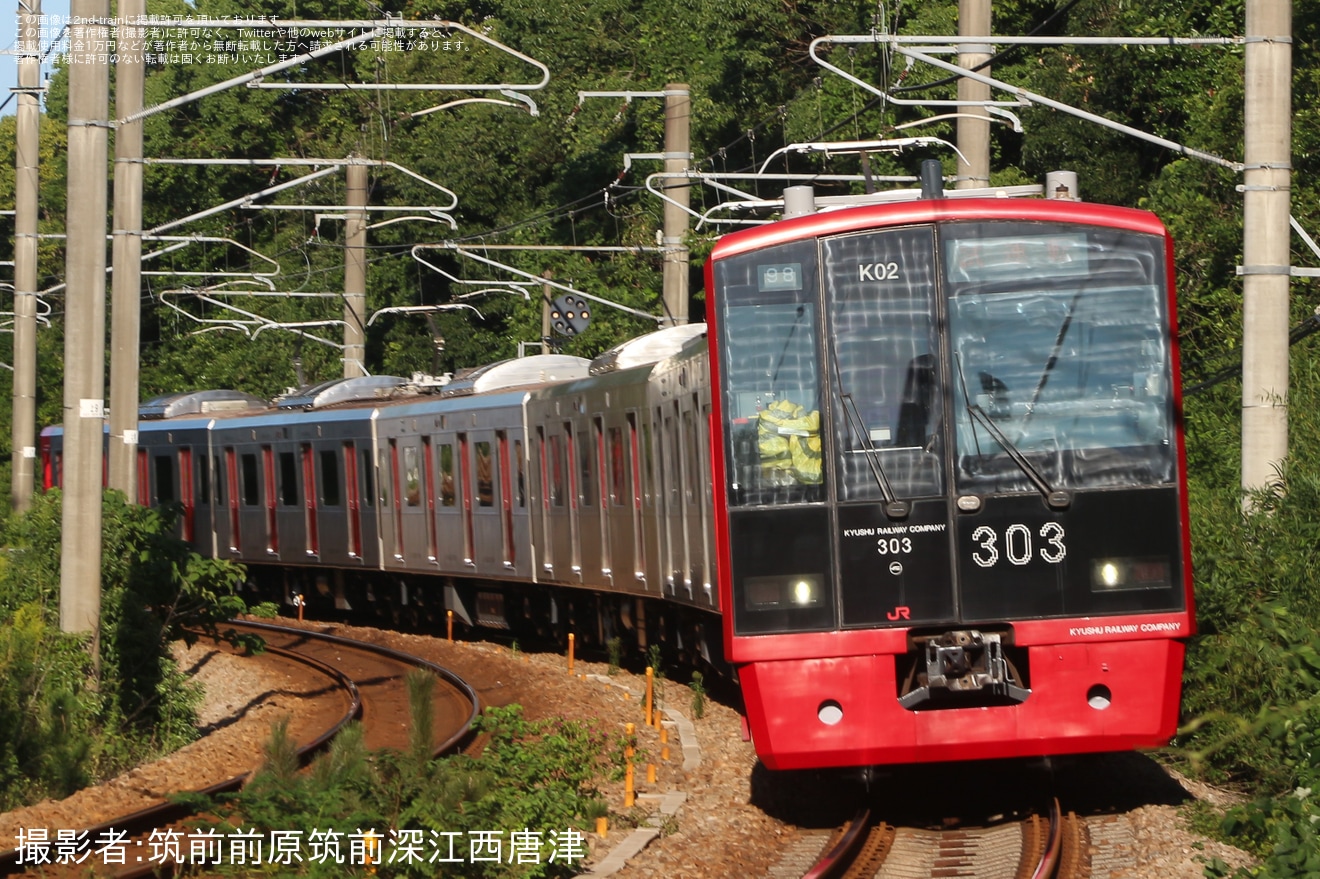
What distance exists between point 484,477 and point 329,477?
175 inches

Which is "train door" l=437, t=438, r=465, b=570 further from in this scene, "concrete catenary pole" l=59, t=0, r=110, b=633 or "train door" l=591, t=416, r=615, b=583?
"concrete catenary pole" l=59, t=0, r=110, b=633

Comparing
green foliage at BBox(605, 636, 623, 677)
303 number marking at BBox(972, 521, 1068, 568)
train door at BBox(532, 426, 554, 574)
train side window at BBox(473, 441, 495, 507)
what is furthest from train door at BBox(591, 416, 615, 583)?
303 number marking at BBox(972, 521, 1068, 568)

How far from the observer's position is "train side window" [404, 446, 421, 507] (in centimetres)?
2312

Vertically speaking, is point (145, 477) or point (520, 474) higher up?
point (520, 474)

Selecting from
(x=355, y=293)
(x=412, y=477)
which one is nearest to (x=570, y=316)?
(x=355, y=293)

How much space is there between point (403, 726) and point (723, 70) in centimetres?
2725

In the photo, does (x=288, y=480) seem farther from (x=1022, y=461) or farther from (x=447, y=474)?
(x=1022, y=461)

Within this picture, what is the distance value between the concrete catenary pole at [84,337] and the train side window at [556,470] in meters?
5.92

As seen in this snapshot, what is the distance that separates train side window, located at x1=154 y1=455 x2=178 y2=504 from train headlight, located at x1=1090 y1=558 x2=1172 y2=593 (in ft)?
70.5

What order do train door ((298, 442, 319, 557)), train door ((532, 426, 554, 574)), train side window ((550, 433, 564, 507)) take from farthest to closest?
1. train door ((298, 442, 319, 557))
2. train door ((532, 426, 554, 574))
3. train side window ((550, 433, 564, 507))

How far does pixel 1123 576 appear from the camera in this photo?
31.3ft

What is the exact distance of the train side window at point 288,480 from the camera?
26094 millimetres

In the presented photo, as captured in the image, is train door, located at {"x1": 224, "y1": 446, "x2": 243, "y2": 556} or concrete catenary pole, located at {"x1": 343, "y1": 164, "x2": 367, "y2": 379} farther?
concrete catenary pole, located at {"x1": 343, "y1": 164, "x2": 367, "y2": 379}

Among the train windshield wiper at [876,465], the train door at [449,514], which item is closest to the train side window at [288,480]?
the train door at [449,514]
